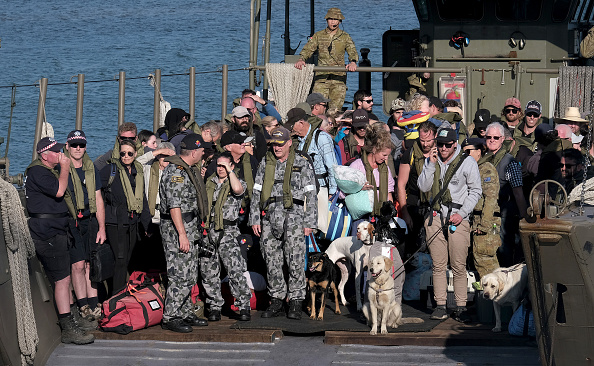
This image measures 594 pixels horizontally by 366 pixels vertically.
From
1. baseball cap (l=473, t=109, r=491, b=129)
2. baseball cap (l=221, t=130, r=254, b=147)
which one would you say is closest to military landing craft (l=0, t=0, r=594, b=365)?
baseball cap (l=473, t=109, r=491, b=129)

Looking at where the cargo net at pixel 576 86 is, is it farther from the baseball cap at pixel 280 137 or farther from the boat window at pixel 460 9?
the baseball cap at pixel 280 137

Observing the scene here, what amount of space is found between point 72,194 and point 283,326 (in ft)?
8.39

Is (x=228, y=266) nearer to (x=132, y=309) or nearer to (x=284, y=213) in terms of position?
(x=284, y=213)

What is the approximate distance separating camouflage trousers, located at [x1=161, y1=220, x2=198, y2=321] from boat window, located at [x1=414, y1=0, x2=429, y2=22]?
8.29 m

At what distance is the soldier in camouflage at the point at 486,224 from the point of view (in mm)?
11352

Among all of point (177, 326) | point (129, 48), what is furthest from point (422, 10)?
point (129, 48)

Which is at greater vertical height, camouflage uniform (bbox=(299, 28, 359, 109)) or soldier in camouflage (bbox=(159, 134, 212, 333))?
camouflage uniform (bbox=(299, 28, 359, 109))

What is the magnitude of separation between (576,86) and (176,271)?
7.29 meters

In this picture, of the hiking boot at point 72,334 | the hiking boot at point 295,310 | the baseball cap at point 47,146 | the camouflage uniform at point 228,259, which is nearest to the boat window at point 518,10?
the camouflage uniform at point 228,259

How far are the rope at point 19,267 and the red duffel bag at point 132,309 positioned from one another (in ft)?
3.17

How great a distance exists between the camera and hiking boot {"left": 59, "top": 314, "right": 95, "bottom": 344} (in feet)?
35.9

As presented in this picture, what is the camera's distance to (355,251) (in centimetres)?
1153

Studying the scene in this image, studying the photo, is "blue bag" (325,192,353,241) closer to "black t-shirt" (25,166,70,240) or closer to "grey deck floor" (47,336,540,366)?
"grey deck floor" (47,336,540,366)

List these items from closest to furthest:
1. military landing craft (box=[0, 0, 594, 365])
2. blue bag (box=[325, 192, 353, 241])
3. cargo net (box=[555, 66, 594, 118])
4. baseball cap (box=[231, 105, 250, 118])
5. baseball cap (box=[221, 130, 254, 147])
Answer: military landing craft (box=[0, 0, 594, 365])
baseball cap (box=[221, 130, 254, 147])
blue bag (box=[325, 192, 353, 241])
baseball cap (box=[231, 105, 250, 118])
cargo net (box=[555, 66, 594, 118])
